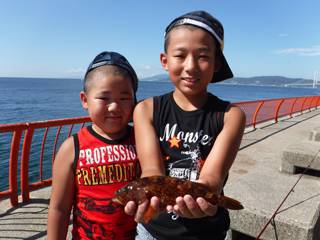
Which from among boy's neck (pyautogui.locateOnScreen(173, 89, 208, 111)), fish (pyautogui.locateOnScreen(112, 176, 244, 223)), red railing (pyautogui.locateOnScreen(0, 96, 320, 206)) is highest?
boy's neck (pyautogui.locateOnScreen(173, 89, 208, 111))

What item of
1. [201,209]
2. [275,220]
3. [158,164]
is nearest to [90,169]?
[158,164]

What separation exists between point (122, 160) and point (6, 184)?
10.3 m

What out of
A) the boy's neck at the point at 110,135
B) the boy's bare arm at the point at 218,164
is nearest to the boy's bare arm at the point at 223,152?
the boy's bare arm at the point at 218,164

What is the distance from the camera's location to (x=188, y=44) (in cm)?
167

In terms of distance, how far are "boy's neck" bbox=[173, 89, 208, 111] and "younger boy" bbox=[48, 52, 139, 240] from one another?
0.32 m

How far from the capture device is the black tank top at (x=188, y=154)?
5.55ft

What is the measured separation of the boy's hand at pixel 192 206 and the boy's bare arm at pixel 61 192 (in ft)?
2.58

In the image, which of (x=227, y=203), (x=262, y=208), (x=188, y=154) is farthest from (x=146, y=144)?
(x=262, y=208)

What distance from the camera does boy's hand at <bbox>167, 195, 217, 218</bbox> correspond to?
1.38m

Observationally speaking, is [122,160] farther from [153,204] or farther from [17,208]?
[17,208]

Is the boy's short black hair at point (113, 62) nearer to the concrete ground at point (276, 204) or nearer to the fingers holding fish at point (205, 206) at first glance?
the fingers holding fish at point (205, 206)

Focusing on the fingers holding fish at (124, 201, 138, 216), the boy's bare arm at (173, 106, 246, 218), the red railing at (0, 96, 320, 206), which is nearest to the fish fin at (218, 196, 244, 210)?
the boy's bare arm at (173, 106, 246, 218)

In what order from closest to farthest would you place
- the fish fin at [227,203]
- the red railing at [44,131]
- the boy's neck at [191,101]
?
the fish fin at [227,203]
the boy's neck at [191,101]
the red railing at [44,131]

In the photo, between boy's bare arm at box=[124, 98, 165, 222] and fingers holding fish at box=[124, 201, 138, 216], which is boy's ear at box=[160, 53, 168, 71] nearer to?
boy's bare arm at box=[124, 98, 165, 222]
